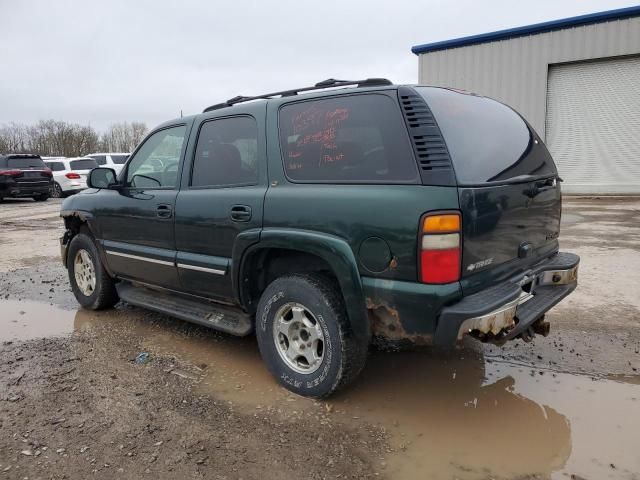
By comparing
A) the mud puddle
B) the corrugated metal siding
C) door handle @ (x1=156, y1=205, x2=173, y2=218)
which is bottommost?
the mud puddle

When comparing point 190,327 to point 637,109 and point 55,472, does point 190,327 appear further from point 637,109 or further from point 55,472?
Result: point 637,109

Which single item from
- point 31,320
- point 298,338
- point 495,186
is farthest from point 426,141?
point 31,320

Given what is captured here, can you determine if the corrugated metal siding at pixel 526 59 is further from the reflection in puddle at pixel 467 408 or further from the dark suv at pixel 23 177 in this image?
the reflection in puddle at pixel 467 408

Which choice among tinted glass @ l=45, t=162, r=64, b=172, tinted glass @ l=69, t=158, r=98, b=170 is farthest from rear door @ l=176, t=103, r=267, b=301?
tinted glass @ l=45, t=162, r=64, b=172

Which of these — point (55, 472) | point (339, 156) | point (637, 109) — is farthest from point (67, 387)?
point (637, 109)

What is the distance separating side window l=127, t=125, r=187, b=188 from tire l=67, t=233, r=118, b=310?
1.00 meters

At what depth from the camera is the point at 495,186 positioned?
2.84 meters

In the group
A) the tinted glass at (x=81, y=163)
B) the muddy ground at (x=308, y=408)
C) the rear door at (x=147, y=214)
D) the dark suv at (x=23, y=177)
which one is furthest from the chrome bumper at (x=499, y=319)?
the tinted glass at (x=81, y=163)

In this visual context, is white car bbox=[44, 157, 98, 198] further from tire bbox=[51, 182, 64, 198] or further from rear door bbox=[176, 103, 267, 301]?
rear door bbox=[176, 103, 267, 301]

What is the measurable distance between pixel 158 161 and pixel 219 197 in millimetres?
1056

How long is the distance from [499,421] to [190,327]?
283 cm

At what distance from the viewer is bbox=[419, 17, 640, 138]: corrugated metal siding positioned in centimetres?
1531

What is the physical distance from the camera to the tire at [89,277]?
500cm

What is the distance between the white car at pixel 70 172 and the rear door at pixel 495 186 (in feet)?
62.8
